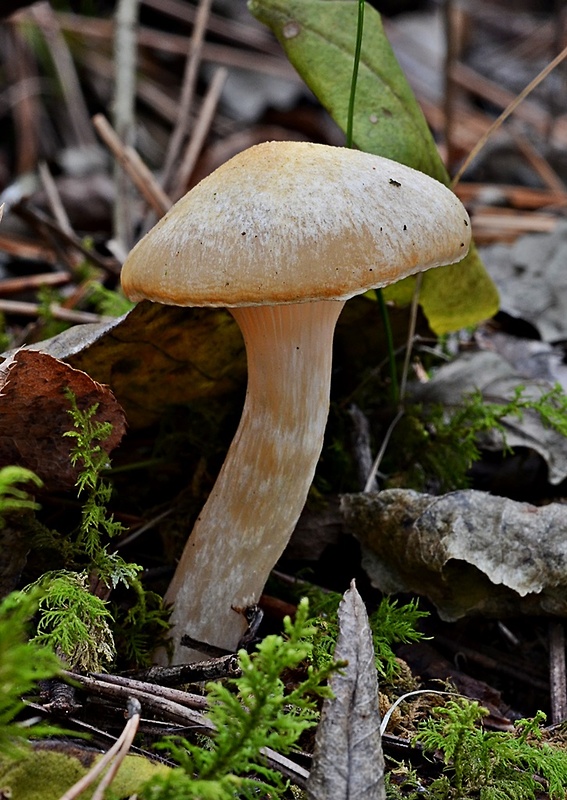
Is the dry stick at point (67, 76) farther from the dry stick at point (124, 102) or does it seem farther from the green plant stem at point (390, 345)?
the green plant stem at point (390, 345)

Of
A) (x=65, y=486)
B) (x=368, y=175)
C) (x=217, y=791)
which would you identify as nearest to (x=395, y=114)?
(x=368, y=175)

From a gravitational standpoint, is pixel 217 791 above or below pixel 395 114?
below

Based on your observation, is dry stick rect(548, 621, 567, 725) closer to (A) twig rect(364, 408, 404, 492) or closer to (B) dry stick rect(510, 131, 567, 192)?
(A) twig rect(364, 408, 404, 492)

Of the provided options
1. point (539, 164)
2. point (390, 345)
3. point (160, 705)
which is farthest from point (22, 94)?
point (160, 705)

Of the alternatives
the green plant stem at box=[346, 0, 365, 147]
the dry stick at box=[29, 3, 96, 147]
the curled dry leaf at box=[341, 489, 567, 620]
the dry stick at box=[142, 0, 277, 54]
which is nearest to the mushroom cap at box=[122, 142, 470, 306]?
the green plant stem at box=[346, 0, 365, 147]

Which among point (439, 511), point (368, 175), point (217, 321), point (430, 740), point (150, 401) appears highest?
point (368, 175)

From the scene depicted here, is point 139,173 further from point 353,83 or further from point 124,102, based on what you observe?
point 353,83

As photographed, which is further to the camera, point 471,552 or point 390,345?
point 390,345

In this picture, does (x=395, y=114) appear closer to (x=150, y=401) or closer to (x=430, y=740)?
(x=150, y=401)
